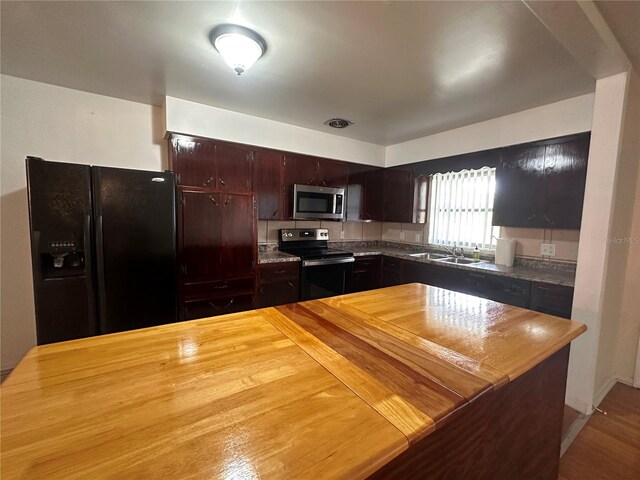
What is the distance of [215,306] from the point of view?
8.09 ft

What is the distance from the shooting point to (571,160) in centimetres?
232

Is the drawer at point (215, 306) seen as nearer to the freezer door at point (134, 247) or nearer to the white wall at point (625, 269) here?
the freezer door at point (134, 247)

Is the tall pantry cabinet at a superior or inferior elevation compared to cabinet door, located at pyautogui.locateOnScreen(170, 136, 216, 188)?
inferior

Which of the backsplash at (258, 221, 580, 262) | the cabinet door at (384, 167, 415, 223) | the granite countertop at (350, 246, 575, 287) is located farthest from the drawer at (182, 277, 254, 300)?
the cabinet door at (384, 167, 415, 223)

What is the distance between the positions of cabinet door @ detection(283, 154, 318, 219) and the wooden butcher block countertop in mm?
2242

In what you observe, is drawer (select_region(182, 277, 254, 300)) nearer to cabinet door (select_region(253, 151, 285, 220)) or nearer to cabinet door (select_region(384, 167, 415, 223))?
cabinet door (select_region(253, 151, 285, 220))

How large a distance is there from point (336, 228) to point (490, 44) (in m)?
2.72

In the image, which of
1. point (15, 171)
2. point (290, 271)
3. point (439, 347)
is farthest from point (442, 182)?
point (15, 171)

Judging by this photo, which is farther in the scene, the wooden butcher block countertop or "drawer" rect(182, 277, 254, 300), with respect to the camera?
"drawer" rect(182, 277, 254, 300)

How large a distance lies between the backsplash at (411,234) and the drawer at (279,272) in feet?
2.18

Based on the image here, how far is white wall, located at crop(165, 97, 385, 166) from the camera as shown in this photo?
2576 mm

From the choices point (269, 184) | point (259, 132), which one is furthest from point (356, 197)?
point (259, 132)

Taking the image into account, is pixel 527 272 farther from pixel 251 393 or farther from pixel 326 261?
pixel 251 393

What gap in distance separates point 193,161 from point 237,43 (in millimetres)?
1390
